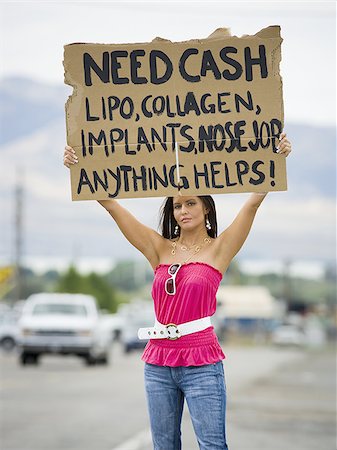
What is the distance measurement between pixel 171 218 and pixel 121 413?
11029 millimetres

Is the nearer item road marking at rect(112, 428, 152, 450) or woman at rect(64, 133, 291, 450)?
woman at rect(64, 133, 291, 450)

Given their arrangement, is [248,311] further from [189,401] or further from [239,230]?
[189,401]

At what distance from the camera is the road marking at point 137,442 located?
40.0 feet

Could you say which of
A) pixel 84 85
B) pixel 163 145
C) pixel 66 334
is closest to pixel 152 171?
pixel 163 145

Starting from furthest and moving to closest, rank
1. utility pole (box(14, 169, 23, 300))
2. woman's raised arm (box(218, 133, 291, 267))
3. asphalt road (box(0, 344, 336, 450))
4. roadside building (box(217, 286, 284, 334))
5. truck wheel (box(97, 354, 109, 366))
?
roadside building (box(217, 286, 284, 334)) < utility pole (box(14, 169, 23, 300)) < truck wheel (box(97, 354, 109, 366)) < asphalt road (box(0, 344, 336, 450)) < woman's raised arm (box(218, 133, 291, 267))

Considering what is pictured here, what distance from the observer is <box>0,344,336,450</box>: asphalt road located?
13125 mm

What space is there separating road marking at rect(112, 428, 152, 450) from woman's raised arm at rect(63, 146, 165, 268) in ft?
20.5

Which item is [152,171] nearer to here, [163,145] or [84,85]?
[163,145]

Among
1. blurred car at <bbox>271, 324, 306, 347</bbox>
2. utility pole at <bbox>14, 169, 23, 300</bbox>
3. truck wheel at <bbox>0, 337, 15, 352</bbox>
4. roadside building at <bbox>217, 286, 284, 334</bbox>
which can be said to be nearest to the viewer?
truck wheel at <bbox>0, 337, 15, 352</bbox>

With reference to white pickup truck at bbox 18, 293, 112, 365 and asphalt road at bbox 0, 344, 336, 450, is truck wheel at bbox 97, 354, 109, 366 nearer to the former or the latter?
white pickup truck at bbox 18, 293, 112, 365

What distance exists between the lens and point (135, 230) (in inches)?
242

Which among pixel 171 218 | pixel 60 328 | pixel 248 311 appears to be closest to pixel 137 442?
pixel 171 218

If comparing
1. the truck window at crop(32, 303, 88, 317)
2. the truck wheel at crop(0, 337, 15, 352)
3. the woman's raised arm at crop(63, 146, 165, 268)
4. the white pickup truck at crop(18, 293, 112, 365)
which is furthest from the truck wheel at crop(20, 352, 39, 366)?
the woman's raised arm at crop(63, 146, 165, 268)

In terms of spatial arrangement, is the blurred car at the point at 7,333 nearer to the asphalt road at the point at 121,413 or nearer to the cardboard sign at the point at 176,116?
the asphalt road at the point at 121,413
